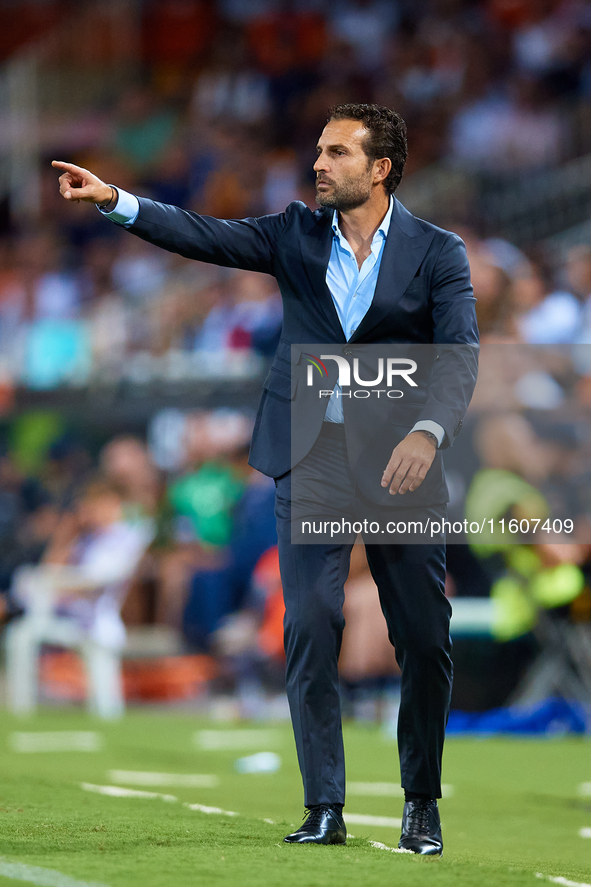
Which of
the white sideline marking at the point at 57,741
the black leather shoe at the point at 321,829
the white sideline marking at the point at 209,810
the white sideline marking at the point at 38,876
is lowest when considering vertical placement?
the white sideline marking at the point at 38,876

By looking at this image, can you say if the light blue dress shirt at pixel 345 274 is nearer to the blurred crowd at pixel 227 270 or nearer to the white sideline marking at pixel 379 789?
the white sideline marking at pixel 379 789

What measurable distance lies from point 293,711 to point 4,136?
15.7 metres

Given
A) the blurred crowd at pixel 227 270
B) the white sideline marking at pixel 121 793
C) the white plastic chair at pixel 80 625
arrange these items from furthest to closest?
the white plastic chair at pixel 80 625 < the blurred crowd at pixel 227 270 < the white sideline marking at pixel 121 793

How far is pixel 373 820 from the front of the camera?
4969 mm

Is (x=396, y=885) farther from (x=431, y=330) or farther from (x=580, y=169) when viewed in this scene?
(x=580, y=169)

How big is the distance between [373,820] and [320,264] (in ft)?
7.28

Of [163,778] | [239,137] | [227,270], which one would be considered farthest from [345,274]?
[239,137]

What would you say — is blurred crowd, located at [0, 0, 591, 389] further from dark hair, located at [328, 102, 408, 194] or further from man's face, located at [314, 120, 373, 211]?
man's face, located at [314, 120, 373, 211]

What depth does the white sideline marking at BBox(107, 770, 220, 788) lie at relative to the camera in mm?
6054

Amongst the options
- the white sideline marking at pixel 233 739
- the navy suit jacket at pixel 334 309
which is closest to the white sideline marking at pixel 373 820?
the navy suit jacket at pixel 334 309

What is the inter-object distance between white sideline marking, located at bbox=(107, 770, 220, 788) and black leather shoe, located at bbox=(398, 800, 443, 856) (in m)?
2.34

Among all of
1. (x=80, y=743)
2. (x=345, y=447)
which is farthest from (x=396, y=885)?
(x=80, y=743)

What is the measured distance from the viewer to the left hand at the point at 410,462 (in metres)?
3.67

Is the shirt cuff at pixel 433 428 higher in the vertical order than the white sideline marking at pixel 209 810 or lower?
higher
